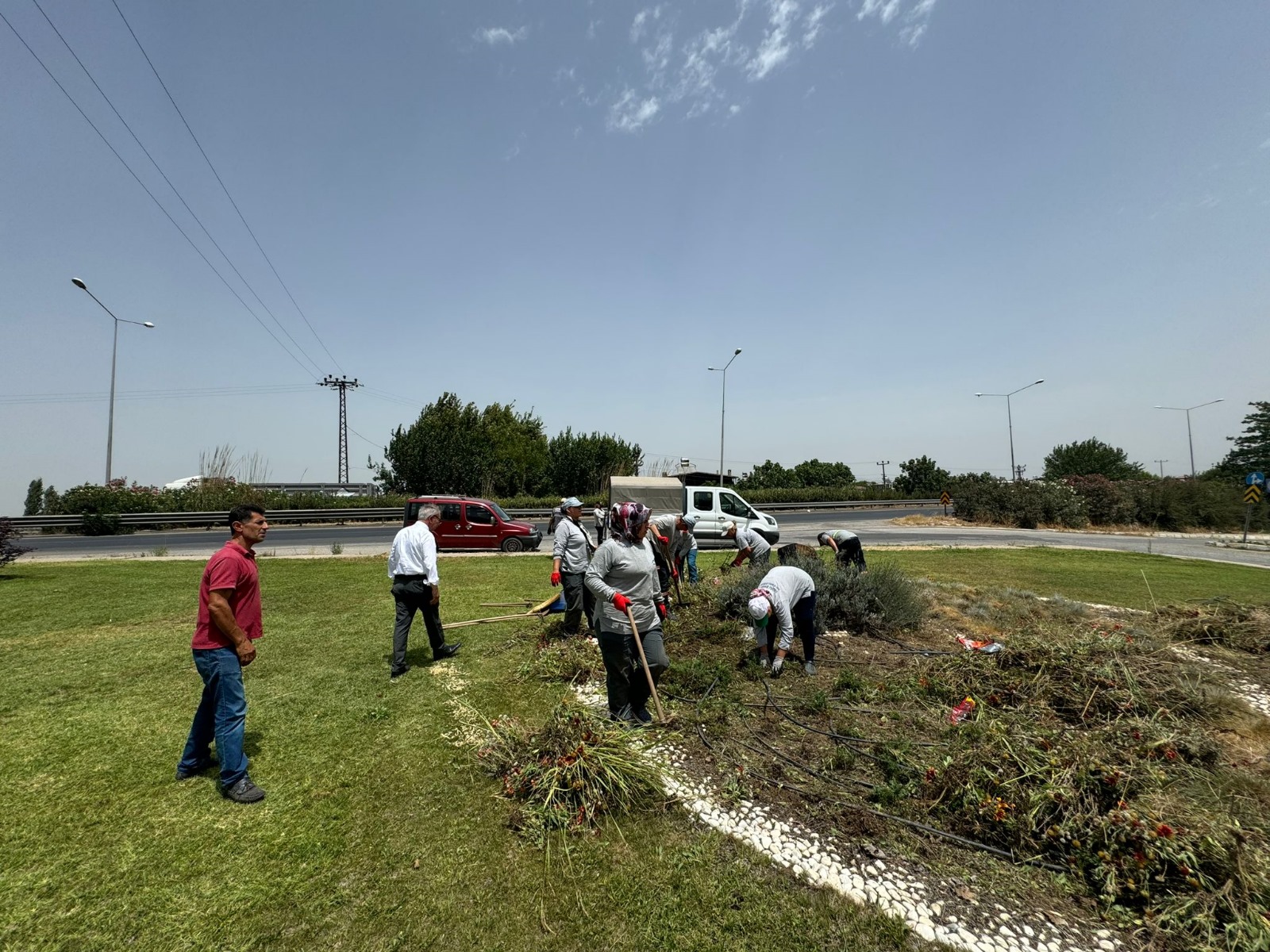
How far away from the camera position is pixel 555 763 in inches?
138

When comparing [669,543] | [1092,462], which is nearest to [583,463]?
[669,543]

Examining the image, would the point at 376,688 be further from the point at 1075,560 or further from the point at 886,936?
the point at 1075,560

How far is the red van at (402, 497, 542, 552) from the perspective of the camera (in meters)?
16.2

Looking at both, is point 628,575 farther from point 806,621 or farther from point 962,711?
point 962,711

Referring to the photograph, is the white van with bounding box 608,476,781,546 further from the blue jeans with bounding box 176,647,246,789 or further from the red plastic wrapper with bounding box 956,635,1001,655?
the blue jeans with bounding box 176,647,246,789

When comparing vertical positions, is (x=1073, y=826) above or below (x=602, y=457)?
below

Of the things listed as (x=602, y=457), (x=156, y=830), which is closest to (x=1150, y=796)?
(x=156, y=830)

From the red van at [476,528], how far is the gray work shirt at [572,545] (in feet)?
33.5

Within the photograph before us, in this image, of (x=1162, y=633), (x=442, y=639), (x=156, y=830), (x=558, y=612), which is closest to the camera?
(x=156, y=830)

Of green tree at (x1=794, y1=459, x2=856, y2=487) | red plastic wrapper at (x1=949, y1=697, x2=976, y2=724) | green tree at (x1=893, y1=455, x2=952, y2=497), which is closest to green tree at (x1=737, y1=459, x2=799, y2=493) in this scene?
green tree at (x1=794, y1=459, x2=856, y2=487)

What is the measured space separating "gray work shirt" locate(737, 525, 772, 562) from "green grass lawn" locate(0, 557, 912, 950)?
14.5 ft

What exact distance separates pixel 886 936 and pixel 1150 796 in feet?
5.95

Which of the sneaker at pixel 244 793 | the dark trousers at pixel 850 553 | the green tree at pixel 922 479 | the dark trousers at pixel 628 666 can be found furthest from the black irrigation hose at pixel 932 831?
the green tree at pixel 922 479

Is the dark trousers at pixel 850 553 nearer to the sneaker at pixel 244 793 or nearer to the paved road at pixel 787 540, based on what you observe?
the sneaker at pixel 244 793
